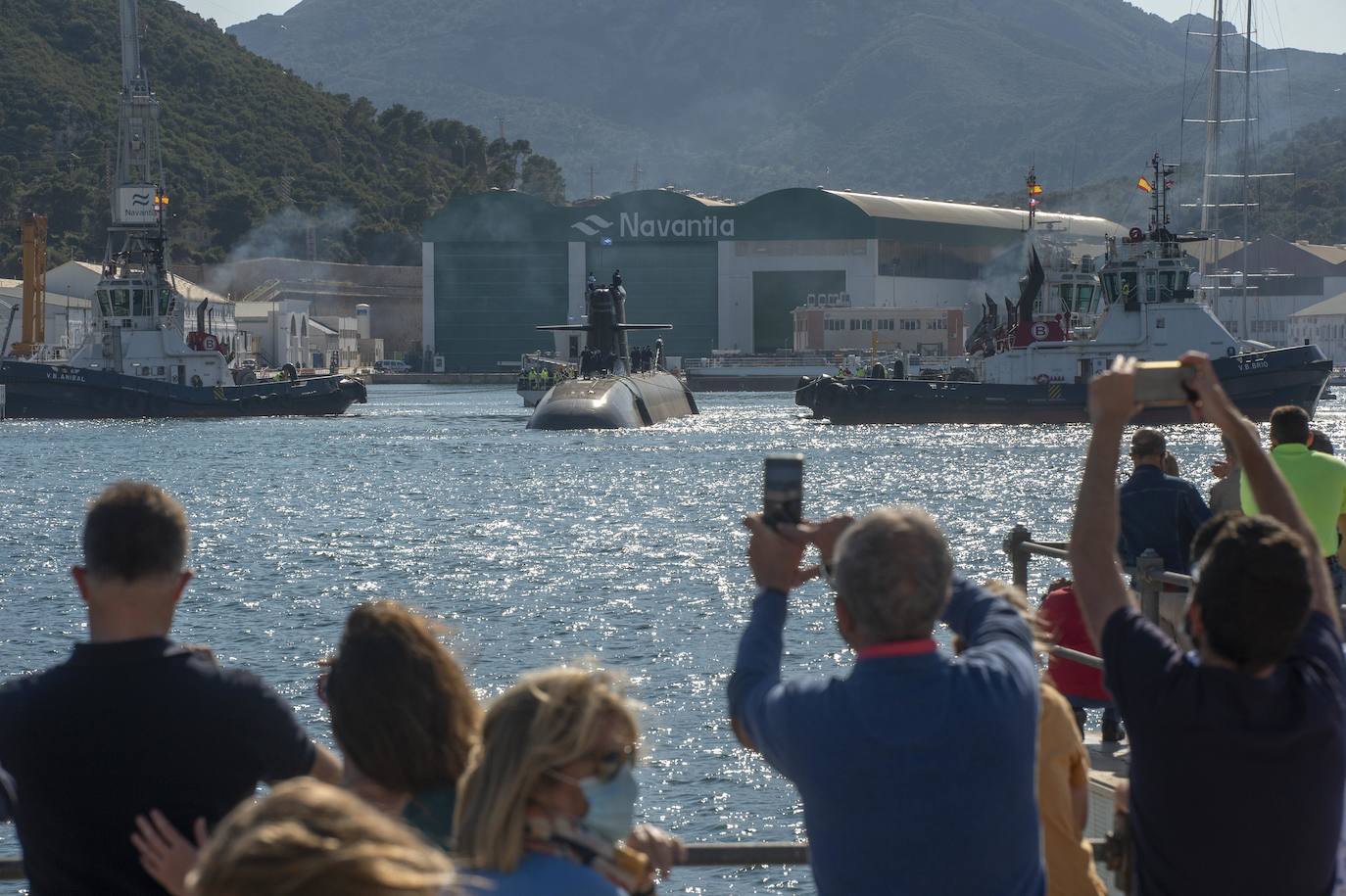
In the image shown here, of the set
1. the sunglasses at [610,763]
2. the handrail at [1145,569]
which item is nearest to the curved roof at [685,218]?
the handrail at [1145,569]

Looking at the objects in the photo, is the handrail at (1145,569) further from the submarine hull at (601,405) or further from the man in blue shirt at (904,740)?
the submarine hull at (601,405)

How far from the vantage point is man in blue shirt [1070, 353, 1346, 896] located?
4043 millimetres

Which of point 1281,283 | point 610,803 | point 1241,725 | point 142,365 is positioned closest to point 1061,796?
point 1241,725

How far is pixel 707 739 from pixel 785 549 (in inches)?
438

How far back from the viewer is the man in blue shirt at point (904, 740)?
4.01 meters

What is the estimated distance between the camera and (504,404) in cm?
8956

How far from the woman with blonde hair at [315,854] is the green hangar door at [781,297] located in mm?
109883

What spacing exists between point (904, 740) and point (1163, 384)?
45.6 inches

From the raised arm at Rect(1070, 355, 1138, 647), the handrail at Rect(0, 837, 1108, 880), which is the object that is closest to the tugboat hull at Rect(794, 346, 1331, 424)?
the handrail at Rect(0, 837, 1108, 880)

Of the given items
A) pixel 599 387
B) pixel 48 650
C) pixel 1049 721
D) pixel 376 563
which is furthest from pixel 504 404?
pixel 1049 721

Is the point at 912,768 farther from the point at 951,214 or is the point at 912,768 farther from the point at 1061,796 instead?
the point at 951,214

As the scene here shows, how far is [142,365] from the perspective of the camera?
70.8 meters

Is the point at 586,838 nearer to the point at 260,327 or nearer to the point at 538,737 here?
the point at 538,737

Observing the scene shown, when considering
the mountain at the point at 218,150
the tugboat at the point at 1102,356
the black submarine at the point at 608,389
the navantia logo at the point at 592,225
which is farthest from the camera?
the mountain at the point at 218,150
